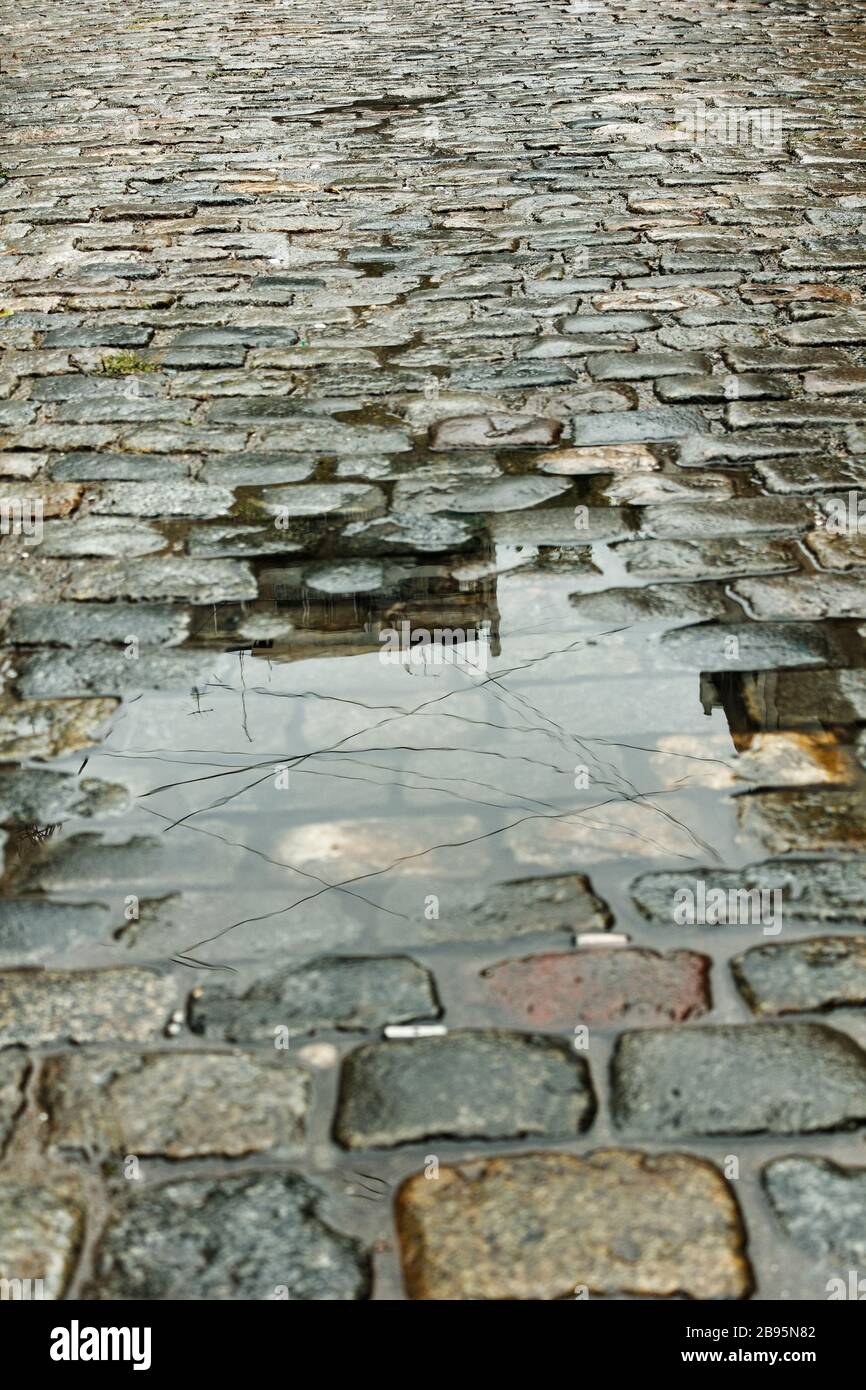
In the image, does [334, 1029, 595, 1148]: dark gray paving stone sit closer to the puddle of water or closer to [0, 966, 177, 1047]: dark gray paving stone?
the puddle of water

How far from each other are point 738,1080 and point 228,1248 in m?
0.78

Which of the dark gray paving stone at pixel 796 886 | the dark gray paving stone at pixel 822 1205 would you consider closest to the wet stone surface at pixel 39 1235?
the dark gray paving stone at pixel 822 1205

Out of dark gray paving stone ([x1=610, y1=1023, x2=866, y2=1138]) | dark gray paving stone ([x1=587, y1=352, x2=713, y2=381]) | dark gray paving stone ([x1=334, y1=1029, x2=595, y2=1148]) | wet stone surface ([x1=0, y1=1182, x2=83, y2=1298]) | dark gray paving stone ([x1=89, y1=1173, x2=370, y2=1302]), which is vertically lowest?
dark gray paving stone ([x1=610, y1=1023, x2=866, y2=1138])

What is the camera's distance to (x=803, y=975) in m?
2.24

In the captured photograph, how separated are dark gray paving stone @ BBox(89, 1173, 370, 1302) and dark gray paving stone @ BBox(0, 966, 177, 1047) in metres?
Result: 0.35

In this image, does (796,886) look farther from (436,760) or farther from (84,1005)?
(84,1005)

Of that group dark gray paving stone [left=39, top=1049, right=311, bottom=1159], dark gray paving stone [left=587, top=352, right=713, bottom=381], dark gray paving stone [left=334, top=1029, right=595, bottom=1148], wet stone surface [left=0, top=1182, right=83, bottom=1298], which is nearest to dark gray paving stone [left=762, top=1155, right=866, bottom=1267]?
dark gray paving stone [left=334, top=1029, right=595, bottom=1148]

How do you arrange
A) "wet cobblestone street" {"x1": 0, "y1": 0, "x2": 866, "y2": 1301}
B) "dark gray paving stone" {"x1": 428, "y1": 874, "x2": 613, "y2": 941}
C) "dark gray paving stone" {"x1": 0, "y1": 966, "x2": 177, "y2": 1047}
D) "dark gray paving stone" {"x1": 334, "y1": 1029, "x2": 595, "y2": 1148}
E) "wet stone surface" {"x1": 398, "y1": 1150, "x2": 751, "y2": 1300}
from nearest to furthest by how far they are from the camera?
"wet stone surface" {"x1": 398, "y1": 1150, "x2": 751, "y2": 1300} < "wet cobblestone street" {"x1": 0, "y1": 0, "x2": 866, "y2": 1301} < "dark gray paving stone" {"x1": 334, "y1": 1029, "x2": 595, "y2": 1148} < "dark gray paving stone" {"x1": 0, "y1": 966, "x2": 177, "y2": 1047} < "dark gray paving stone" {"x1": 428, "y1": 874, "x2": 613, "y2": 941}

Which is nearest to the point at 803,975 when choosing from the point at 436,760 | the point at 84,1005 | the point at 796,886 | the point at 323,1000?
the point at 796,886

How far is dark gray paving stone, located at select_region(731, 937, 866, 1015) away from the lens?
218cm

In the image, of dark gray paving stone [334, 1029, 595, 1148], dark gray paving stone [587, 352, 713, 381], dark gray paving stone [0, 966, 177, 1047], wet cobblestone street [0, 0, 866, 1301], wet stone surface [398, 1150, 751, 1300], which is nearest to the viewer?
wet stone surface [398, 1150, 751, 1300]

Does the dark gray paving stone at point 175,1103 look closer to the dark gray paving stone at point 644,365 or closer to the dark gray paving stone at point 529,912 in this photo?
the dark gray paving stone at point 529,912
